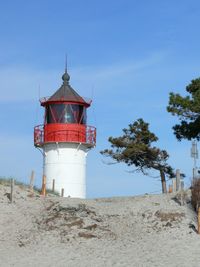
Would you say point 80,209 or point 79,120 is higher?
point 79,120

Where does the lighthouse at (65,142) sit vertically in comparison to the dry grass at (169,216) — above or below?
above

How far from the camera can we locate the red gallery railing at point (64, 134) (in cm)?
3903

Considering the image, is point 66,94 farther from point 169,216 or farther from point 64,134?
point 169,216

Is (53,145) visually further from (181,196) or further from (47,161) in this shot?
(181,196)

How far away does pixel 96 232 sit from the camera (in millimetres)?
25688

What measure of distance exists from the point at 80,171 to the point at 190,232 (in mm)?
14691

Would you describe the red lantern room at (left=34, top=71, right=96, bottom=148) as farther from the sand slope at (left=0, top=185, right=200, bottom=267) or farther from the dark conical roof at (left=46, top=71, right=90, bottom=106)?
the sand slope at (left=0, top=185, right=200, bottom=267)

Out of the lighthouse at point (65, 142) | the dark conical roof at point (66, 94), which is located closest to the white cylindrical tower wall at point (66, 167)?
the lighthouse at point (65, 142)

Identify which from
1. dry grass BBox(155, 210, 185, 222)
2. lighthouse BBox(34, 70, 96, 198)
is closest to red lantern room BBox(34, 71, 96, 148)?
lighthouse BBox(34, 70, 96, 198)

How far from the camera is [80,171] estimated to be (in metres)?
39.4

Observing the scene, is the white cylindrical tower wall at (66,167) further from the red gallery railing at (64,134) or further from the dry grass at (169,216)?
the dry grass at (169,216)

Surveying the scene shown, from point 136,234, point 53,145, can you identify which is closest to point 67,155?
point 53,145

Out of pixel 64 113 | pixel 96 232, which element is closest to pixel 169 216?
pixel 96 232

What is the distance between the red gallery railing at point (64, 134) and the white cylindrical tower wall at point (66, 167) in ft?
1.33
